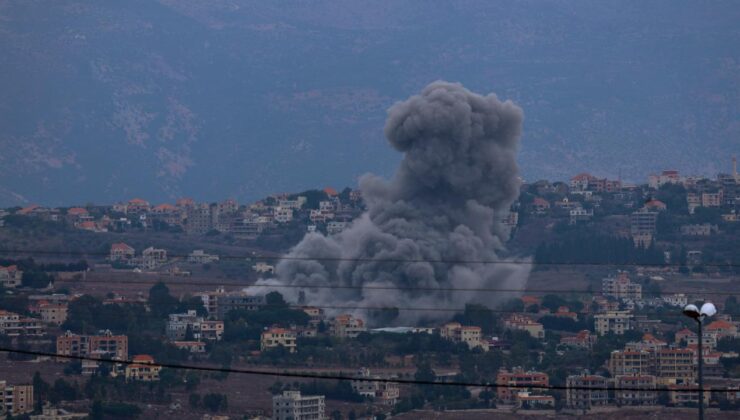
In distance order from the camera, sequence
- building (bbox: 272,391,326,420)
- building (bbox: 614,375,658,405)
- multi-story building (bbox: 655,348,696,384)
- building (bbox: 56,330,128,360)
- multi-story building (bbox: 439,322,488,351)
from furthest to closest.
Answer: multi-story building (bbox: 439,322,488,351) → building (bbox: 56,330,128,360) → multi-story building (bbox: 655,348,696,384) → building (bbox: 614,375,658,405) → building (bbox: 272,391,326,420)

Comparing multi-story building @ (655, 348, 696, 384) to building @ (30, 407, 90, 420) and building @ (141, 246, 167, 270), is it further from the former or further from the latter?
building @ (141, 246, 167, 270)

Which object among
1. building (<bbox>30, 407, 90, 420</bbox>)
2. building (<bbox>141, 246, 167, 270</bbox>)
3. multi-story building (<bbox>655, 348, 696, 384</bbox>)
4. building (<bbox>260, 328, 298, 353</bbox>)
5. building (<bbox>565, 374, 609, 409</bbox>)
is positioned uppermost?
building (<bbox>141, 246, 167, 270</bbox>)

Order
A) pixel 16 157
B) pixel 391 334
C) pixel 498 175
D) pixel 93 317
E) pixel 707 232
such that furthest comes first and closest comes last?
pixel 16 157
pixel 707 232
pixel 498 175
pixel 93 317
pixel 391 334

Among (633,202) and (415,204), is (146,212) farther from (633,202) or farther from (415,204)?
(415,204)

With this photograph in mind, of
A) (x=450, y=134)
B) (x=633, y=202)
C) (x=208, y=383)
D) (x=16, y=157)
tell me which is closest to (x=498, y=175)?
(x=450, y=134)

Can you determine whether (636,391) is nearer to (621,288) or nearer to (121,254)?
(621,288)

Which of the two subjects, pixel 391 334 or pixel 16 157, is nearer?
pixel 391 334

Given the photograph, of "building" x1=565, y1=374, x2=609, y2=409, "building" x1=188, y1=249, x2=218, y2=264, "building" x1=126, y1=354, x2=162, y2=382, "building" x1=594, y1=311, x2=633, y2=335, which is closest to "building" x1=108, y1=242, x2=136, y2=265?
"building" x1=188, y1=249, x2=218, y2=264
